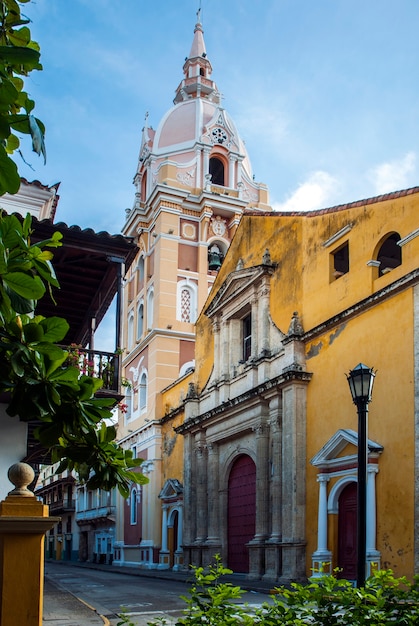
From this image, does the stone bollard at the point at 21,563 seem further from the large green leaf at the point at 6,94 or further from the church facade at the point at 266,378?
the church facade at the point at 266,378

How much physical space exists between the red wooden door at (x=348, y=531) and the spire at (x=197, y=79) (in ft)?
82.5

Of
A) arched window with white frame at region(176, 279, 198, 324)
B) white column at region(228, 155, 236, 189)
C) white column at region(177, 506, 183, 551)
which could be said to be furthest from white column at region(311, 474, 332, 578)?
white column at region(228, 155, 236, 189)

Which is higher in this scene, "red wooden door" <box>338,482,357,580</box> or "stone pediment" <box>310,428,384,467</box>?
"stone pediment" <box>310,428,384,467</box>

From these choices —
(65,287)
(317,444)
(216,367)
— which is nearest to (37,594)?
(65,287)

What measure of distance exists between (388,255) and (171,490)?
1283 centimetres

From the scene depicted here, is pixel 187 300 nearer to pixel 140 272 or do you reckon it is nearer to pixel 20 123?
pixel 140 272

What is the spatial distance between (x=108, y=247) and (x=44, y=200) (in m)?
2.19

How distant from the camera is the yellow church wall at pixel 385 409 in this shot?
13.0 m

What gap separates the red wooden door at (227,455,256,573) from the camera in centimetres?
1917

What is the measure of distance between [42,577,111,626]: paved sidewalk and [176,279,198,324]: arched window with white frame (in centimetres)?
1678

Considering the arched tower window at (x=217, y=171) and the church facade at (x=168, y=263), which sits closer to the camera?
the church facade at (x=168, y=263)

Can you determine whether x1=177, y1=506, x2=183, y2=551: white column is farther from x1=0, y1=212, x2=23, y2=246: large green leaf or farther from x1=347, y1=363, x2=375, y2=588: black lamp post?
x1=0, y1=212, x2=23, y2=246: large green leaf

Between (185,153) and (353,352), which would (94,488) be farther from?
(185,153)

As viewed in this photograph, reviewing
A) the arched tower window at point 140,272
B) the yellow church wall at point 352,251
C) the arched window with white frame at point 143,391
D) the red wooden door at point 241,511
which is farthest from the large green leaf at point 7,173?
the arched tower window at point 140,272
